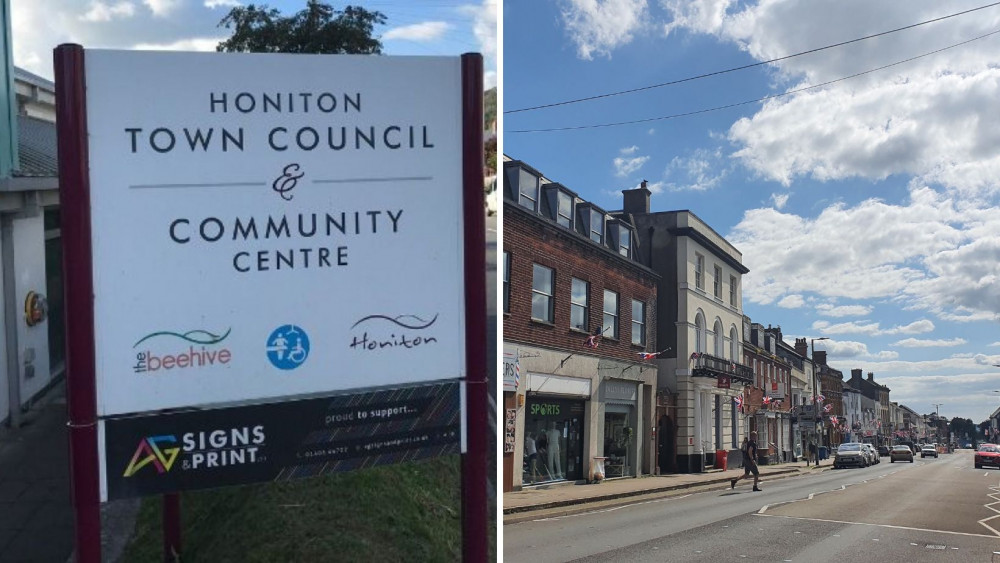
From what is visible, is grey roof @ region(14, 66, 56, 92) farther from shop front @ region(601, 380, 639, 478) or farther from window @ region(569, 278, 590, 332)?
shop front @ region(601, 380, 639, 478)

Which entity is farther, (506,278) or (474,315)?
(506,278)

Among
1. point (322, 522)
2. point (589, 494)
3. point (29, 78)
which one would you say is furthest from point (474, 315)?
point (589, 494)

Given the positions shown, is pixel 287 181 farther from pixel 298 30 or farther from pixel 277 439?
pixel 298 30

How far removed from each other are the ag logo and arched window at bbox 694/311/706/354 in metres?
29.2

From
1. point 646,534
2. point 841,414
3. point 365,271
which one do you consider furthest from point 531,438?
point 841,414

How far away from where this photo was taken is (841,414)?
A: 86438 mm

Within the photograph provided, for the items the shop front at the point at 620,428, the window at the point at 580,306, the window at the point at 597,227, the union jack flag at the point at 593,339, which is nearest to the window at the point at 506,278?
the window at the point at 580,306


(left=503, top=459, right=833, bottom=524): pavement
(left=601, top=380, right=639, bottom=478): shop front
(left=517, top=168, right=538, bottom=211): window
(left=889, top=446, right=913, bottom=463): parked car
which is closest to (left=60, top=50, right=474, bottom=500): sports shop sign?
(left=503, top=459, right=833, bottom=524): pavement

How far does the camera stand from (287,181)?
521 centimetres

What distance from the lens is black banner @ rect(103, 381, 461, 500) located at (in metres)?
5.07

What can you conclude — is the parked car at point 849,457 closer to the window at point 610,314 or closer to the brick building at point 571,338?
the brick building at point 571,338

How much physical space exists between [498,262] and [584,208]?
19658 millimetres

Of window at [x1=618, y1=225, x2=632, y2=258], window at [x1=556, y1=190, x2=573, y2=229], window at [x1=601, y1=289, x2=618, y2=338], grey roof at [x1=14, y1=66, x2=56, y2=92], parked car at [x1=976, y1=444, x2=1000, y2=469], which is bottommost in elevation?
parked car at [x1=976, y1=444, x2=1000, y2=469]

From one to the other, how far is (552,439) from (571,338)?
288cm
